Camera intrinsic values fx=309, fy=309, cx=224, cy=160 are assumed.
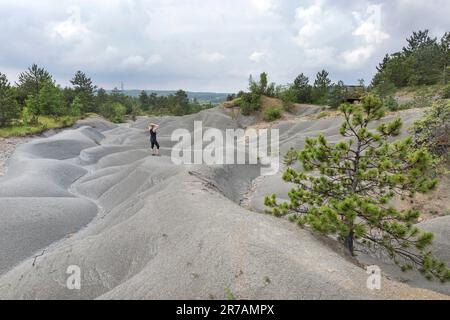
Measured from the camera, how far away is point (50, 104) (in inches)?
1569

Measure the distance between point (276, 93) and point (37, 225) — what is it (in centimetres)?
3632

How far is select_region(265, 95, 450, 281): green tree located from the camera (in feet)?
18.4

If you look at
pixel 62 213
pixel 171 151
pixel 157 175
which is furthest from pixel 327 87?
pixel 62 213

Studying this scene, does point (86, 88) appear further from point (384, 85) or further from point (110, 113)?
point (384, 85)

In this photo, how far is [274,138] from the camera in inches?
1099

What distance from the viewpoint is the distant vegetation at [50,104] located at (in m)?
30.9

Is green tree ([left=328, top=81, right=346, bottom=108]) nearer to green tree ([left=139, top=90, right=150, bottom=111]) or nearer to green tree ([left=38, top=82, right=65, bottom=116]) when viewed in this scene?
green tree ([left=38, top=82, right=65, bottom=116])
